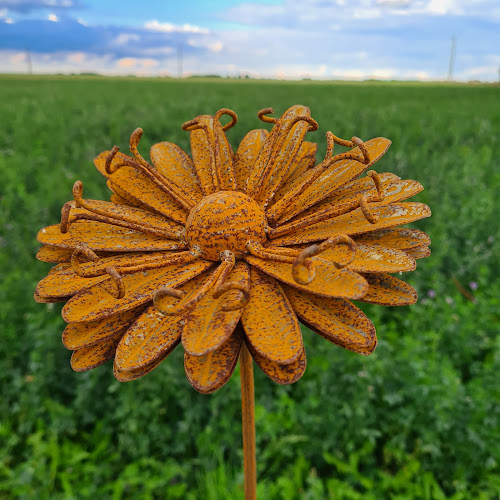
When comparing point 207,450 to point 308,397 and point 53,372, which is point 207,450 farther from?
point 53,372

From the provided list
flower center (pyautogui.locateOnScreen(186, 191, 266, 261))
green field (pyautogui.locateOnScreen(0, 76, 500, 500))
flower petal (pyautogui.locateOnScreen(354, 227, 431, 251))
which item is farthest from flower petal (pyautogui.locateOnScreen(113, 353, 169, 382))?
green field (pyautogui.locateOnScreen(0, 76, 500, 500))

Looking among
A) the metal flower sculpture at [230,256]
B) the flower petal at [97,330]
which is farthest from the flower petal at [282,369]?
the flower petal at [97,330]

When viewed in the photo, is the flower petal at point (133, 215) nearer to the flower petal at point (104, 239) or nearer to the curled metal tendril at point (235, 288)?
the flower petal at point (104, 239)

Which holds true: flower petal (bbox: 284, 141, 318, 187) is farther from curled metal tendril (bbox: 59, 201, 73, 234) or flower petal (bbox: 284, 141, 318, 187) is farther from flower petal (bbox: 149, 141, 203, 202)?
curled metal tendril (bbox: 59, 201, 73, 234)

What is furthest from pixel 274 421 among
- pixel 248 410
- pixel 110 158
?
pixel 110 158

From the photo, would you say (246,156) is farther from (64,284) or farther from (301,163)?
(64,284)

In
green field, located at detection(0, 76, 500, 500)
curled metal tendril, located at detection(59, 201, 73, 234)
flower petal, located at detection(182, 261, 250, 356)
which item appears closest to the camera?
flower petal, located at detection(182, 261, 250, 356)

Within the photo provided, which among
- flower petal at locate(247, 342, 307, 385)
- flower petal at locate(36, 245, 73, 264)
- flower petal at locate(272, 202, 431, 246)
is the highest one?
flower petal at locate(272, 202, 431, 246)
